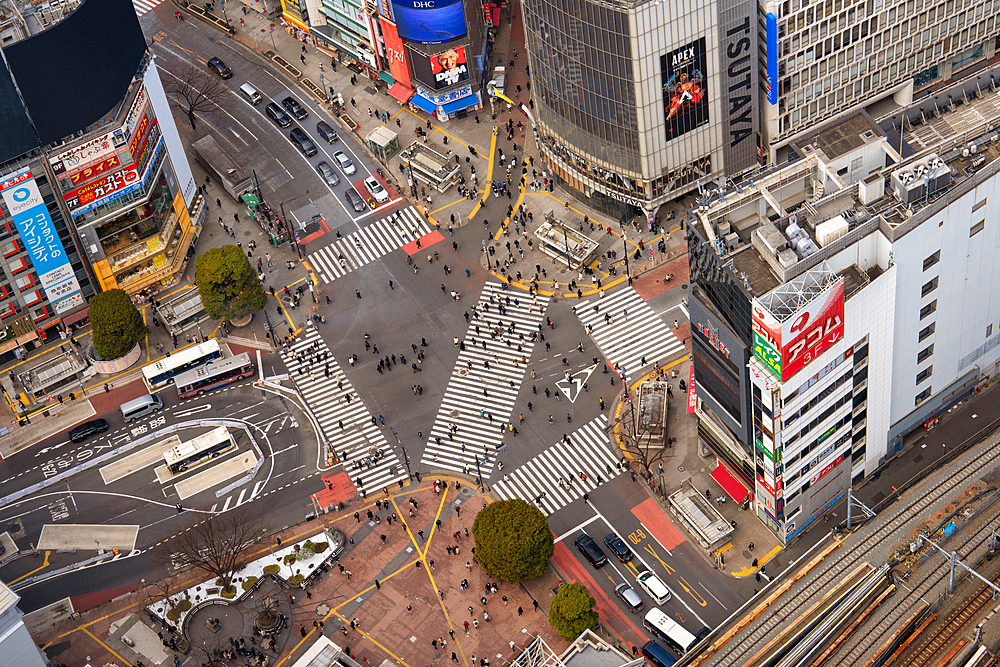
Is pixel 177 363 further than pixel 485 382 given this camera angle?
Yes

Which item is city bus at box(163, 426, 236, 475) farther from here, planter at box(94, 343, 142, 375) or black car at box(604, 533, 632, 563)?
black car at box(604, 533, 632, 563)

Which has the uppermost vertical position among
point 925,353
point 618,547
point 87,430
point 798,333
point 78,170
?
point 78,170

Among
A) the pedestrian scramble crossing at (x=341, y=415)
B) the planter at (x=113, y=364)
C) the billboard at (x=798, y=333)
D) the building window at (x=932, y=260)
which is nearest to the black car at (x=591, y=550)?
the pedestrian scramble crossing at (x=341, y=415)

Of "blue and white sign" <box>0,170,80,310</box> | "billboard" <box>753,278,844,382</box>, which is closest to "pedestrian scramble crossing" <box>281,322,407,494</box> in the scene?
"blue and white sign" <box>0,170,80,310</box>

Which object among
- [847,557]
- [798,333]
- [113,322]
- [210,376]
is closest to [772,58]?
[798,333]

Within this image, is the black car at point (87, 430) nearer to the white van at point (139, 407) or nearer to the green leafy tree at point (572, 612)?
the white van at point (139, 407)

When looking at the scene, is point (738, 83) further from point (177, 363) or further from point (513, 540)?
point (177, 363)

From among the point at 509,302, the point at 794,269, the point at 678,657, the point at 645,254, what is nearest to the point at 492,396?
the point at 509,302

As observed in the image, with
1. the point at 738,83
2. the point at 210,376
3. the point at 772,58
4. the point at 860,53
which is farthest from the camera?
the point at 860,53
